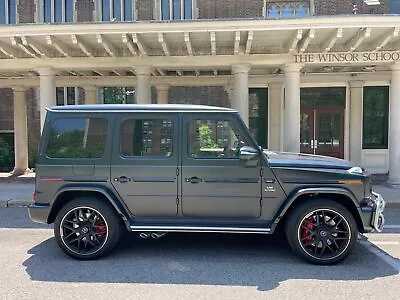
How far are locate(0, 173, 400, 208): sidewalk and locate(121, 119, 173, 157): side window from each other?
4832 mm

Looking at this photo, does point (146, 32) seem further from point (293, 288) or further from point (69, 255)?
point (293, 288)

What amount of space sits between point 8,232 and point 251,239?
4073mm

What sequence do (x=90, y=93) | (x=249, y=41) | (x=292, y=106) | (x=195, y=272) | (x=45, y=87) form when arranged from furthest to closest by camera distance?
(x=90, y=93)
(x=45, y=87)
(x=292, y=106)
(x=249, y=41)
(x=195, y=272)

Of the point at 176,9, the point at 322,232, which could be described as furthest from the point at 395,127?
the point at 176,9

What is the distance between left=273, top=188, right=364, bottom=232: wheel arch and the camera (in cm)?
467

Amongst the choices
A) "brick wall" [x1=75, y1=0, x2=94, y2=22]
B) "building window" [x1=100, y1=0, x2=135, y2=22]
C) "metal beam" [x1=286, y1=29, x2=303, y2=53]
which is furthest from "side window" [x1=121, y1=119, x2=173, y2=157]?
"brick wall" [x1=75, y1=0, x2=94, y2=22]

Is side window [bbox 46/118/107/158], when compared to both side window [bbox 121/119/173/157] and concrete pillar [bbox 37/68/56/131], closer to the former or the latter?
side window [bbox 121/119/173/157]

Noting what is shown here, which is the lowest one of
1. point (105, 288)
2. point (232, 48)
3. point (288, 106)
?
point (105, 288)

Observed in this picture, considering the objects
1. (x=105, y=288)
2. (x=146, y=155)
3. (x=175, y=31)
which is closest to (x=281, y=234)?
(x=146, y=155)

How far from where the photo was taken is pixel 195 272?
14.6 ft

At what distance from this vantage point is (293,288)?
401 centimetres

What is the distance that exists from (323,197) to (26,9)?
16272mm

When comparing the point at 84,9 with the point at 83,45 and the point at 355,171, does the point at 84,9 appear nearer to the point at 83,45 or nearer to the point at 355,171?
the point at 83,45

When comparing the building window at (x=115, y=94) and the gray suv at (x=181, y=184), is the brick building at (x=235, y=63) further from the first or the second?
the gray suv at (x=181, y=184)
